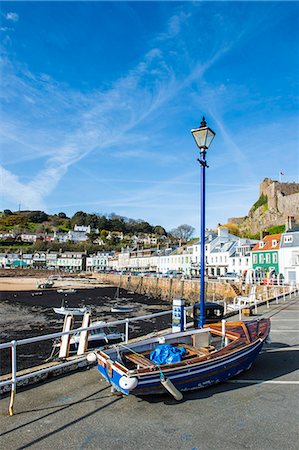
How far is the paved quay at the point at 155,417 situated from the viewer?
14.3 feet

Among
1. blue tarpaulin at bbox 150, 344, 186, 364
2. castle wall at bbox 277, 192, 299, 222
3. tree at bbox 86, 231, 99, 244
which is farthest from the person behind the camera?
tree at bbox 86, 231, 99, 244

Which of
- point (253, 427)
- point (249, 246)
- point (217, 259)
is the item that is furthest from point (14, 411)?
point (217, 259)

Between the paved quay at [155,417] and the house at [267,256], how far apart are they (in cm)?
4127

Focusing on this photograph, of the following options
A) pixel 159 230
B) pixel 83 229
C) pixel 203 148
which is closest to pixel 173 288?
pixel 203 148

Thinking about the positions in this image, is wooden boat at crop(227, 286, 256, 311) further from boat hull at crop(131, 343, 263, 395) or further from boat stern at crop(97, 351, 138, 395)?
boat stern at crop(97, 351, 138, 395)

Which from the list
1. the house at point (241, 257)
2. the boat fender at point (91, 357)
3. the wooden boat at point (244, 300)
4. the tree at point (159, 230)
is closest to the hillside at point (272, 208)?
the house at point (241, 257)

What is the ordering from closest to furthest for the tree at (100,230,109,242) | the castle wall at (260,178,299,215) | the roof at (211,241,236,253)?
the roof at (211,241,236,253)
the castle wall at (260,178,299,215)
the tree at (100,230,109,242)

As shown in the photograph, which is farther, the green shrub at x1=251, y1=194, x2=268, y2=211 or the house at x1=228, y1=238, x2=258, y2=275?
the green shrub at x1=251, y1=194, x2=268, y2=211

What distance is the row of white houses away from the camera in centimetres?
4447

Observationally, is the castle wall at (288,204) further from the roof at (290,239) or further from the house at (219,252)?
the roof at (290,239)

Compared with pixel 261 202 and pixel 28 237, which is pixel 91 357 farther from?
pixel 28 237

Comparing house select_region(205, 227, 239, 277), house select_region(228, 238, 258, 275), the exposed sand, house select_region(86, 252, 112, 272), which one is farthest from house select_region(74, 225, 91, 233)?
house select_region(228, 238, 258, 275)

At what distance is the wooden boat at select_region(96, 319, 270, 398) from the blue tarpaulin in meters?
0.12

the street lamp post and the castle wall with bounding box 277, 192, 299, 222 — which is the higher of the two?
the castle wall with bounding box 277, 192, 299, 222
